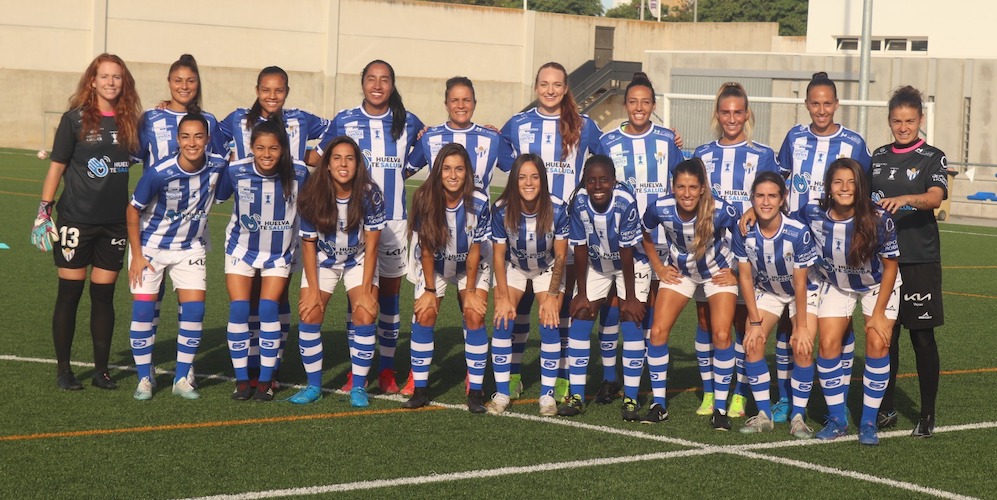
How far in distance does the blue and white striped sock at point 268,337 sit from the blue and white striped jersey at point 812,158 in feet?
10.6

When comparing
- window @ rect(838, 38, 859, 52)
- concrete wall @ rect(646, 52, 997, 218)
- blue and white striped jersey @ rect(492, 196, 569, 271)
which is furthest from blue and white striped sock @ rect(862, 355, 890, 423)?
window @ rect(838, 38, 859, 52)

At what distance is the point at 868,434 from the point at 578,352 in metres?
1.72

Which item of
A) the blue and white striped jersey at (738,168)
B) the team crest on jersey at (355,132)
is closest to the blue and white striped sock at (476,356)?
the team crest on jersey at (355,132)

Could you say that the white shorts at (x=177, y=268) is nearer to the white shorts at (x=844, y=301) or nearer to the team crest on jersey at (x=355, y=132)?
the team crest on jersey at (x=355, y=132)

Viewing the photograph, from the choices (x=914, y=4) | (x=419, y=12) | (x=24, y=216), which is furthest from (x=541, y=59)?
(x=24, y=216)

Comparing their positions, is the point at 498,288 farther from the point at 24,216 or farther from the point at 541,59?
the point at 541,59

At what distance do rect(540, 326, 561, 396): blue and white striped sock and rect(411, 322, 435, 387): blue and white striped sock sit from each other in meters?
0.68

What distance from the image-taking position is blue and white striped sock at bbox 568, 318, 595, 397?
7180 millimetres

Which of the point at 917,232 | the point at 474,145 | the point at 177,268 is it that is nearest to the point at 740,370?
the point at 917,232

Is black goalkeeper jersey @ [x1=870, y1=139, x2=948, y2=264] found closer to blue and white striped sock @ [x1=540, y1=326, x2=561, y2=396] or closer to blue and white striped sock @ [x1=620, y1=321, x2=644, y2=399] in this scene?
blue and white striped sock @ [x1=620, y1=321, x2=644, y2=399]

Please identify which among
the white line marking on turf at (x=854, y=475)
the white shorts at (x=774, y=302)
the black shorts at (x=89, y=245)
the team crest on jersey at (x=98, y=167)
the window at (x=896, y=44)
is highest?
the window at (x=896, y=44)

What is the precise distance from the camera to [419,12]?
143 feet

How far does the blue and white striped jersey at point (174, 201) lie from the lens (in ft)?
23.3

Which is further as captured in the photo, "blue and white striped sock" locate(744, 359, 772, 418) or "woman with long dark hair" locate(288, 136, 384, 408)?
"woman with long dark hair" locate(288, 136, 384, 408)
